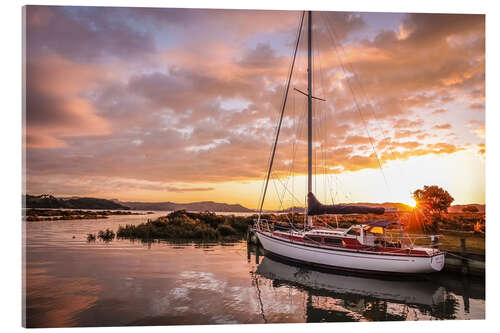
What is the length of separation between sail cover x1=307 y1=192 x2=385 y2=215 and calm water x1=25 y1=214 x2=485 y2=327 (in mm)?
2182

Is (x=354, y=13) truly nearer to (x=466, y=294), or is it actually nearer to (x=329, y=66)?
(x=329, y=66)

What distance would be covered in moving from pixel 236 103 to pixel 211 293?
542 centimetres

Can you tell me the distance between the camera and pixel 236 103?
10.3 meters

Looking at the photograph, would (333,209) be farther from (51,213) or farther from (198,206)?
(51,213)

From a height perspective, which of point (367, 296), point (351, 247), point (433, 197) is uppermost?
point (433, 197)

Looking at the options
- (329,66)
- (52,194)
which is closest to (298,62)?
(329,66)

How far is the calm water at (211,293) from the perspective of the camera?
696cm

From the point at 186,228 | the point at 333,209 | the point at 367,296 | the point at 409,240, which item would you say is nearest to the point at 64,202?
the point at 333,209

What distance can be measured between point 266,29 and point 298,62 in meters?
2.41

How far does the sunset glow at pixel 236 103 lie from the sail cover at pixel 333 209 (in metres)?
0.29

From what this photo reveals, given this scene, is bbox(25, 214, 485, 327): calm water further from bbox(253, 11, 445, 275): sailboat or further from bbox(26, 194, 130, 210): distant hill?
bbox(26, 194, 130, 210): distant hill

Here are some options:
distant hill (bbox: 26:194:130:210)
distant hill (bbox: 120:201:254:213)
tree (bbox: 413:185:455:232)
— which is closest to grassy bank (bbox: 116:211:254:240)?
distant hill (bbox: 26:194:130:210)

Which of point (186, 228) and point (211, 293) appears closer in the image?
point (211, 293)

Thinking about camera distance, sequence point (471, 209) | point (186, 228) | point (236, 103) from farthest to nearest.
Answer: point (186, 228) → point (236, 103) → point (471, 209)
